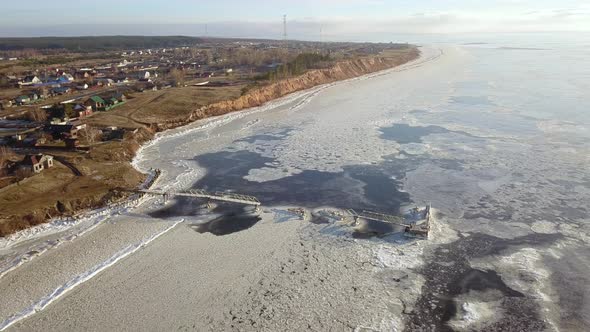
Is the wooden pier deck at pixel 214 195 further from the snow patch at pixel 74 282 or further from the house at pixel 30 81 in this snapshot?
the house at pixel 30 81

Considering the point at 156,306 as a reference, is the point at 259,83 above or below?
above

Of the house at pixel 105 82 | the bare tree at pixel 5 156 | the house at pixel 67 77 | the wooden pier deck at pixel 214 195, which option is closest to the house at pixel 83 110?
the bare tree at pixel 5 156

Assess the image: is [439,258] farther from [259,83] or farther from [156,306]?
[259,83]

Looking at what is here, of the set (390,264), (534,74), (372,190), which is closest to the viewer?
(390,264)

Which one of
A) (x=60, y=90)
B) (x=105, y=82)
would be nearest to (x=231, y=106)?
(x=60, y=90)

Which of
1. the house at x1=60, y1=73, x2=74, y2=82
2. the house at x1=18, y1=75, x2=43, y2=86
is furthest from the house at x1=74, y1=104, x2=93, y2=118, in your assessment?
the house at x1=60, y1=73, x2=74, y2=82

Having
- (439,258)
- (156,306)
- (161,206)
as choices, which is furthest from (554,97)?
(156,306)

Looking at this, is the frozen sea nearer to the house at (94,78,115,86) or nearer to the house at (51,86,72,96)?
the house at (51,86,72,96)
